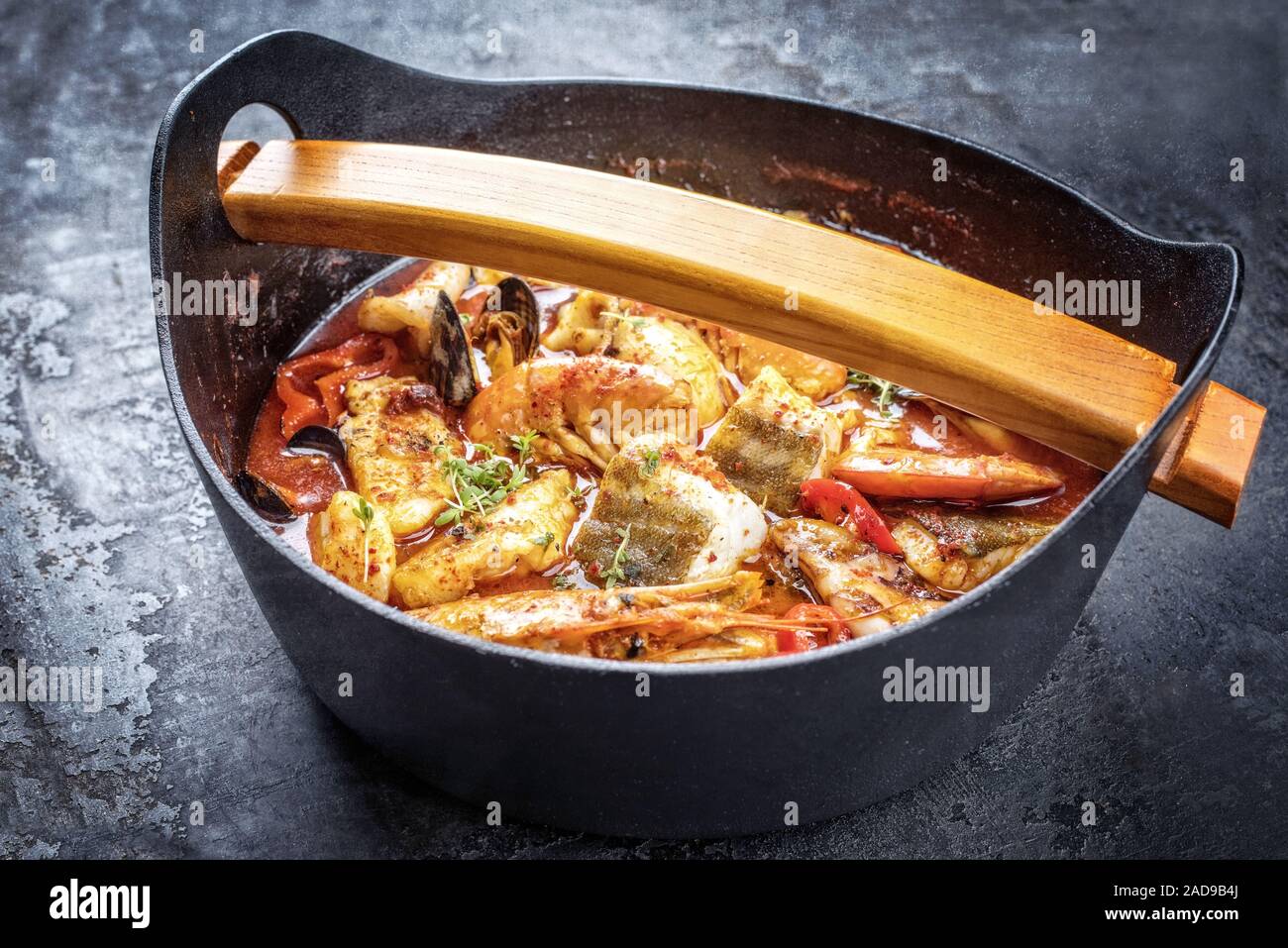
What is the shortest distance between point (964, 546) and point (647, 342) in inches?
38.5

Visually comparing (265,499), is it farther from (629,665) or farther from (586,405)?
(629,665)

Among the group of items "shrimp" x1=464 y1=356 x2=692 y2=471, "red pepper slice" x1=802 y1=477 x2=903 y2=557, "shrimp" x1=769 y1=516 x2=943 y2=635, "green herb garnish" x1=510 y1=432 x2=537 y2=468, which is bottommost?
"shrimp" x1=769 y1=516 x2=943 y2=635

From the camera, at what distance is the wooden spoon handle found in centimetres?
254

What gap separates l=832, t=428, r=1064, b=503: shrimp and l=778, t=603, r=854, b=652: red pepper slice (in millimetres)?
368

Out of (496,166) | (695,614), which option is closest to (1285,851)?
(695,614)

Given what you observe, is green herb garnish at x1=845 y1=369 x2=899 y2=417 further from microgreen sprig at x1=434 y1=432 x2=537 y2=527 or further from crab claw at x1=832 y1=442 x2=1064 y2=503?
microgreen sprig at x1=434 y1=432 x2=537 y2=527

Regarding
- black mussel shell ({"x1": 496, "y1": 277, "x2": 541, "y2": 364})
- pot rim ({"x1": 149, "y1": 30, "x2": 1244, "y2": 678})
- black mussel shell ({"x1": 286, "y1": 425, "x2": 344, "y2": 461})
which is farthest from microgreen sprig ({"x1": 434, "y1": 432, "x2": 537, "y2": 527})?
pot rim ({"x1": 149, "y1": 30, "x2": 1244, "y2": 678})

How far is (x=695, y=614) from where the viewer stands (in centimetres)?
250

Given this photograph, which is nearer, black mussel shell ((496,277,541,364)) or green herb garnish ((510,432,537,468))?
green herb garnish ((510,432,537,468))

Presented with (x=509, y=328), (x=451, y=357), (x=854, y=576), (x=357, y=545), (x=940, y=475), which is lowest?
(x=854, y=576)

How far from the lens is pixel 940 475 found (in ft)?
9.34

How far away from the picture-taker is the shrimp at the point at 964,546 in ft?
9.18

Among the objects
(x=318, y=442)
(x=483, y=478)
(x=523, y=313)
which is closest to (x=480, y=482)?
(x=483, y=478)
